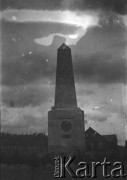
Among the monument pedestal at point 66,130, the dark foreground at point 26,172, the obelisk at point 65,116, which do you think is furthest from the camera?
the obelisk at point 65,116

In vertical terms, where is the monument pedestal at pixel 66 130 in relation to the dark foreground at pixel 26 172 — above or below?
above

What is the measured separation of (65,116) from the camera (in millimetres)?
20344

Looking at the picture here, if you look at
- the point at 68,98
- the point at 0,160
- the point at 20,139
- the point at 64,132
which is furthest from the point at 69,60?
the point at 20,139

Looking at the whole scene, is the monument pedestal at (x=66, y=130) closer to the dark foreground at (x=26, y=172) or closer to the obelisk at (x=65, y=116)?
the obelisk at (x=65, y=116)

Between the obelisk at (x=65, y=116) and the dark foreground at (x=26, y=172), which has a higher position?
the obelisk at (x=65, y=116)

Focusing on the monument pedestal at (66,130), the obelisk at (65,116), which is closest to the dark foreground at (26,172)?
the monument pedestal at (66,130)

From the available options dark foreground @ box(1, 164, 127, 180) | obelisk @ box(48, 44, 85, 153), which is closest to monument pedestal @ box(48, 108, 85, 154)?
obelisk @ box(48, 44, 85, 153)

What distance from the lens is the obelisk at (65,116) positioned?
2005cm

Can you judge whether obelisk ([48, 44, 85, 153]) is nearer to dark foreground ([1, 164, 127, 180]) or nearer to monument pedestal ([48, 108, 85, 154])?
monument pedestal ([48, 108, 85, 154])

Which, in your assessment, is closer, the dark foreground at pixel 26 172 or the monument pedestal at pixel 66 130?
the dark foreground at pixel 26 172

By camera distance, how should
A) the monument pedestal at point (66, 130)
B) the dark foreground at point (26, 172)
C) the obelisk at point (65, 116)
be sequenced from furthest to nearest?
the obelisk at point (65, 116) → the monument pedestal at point (66, 130) → the dark foreground at point (26, 172)

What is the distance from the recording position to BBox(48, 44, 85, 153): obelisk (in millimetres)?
20047

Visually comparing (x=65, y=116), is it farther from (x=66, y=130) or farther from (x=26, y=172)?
(x=26, y=172)

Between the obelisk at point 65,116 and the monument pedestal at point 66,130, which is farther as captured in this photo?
the obelisk at point 65,116
